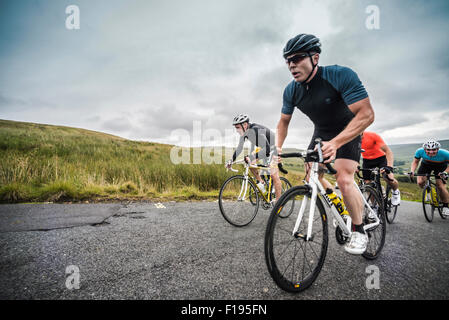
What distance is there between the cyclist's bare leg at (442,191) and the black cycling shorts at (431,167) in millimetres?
169

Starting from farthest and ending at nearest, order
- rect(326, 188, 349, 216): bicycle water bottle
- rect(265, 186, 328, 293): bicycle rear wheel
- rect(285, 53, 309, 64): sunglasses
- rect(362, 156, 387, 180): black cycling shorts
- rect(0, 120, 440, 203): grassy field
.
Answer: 1. rect(362, 156, 387, 180): black cycling shorts
2. rect(0, 120, 440, 203): grassy field
3. rect(285, 53, 309, 64): sunglasses
4. rect(326, 188, 349, 216): bicycle water bottle
5. rect(265, 186, 328, 293): bicycle rear wheel

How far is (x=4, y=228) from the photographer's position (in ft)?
9.64

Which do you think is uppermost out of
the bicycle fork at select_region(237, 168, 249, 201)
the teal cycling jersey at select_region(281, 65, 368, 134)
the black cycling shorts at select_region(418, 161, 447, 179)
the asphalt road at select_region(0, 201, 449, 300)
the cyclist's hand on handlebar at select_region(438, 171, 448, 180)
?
the teal cycling jersey at select_region(281, 65, 368, 134)

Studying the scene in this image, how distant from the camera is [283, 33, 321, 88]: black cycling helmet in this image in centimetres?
235

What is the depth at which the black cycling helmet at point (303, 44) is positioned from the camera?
2.35 m

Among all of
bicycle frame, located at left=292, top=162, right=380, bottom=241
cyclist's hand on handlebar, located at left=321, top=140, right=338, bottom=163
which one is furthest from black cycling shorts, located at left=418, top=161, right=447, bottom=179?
cyclist's hand on handlebar, located at left=321, top=140, right=338, bottom=163

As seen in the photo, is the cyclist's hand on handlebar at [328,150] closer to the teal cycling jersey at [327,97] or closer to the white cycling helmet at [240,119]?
the teal cycling jersey at [327,97]

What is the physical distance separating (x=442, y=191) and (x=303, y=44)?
5.96 metres

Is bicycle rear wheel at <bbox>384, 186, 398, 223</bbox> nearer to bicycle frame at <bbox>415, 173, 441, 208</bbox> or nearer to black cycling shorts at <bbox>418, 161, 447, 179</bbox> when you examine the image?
bicycle frame at <bbox>415, 173, 441, 208</bbox>

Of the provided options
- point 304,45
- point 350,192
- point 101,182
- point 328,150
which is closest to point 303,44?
point 304,45

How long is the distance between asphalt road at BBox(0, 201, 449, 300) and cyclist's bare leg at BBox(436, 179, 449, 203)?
191 cm
